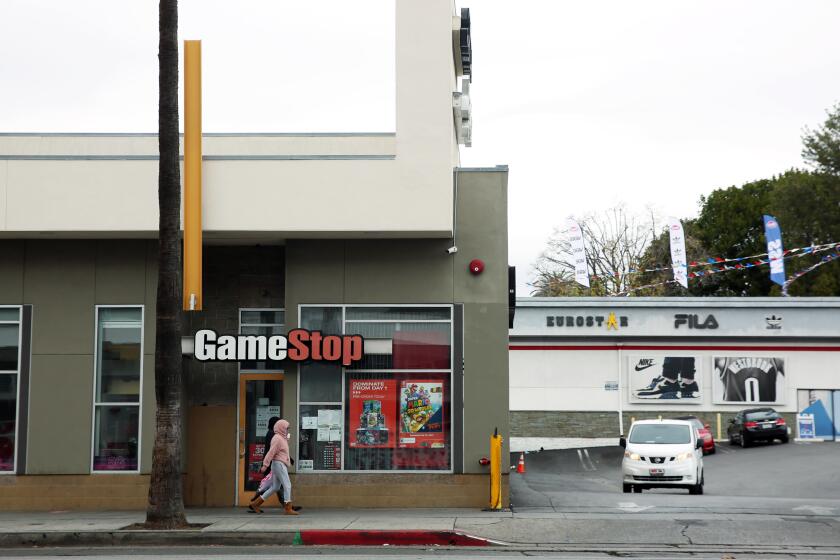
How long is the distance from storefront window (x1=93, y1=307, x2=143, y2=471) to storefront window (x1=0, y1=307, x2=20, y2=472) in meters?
1.45

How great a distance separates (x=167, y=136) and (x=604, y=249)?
2208 inches

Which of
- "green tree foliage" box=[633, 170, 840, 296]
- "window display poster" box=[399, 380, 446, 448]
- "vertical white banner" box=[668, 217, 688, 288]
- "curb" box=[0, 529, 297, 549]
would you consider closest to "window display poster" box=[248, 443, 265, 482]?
"window display poster" box=[399, 380, 446, 448]

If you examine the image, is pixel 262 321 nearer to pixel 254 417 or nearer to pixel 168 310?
pixel 254 417

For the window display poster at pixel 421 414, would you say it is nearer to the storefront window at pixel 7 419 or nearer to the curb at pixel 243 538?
the curb at pixel 243 538

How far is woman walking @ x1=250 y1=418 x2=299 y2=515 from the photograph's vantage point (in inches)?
679

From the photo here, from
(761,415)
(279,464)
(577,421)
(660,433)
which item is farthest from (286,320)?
(761,415)

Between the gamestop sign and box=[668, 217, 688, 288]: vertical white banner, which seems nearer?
the gamestop sign

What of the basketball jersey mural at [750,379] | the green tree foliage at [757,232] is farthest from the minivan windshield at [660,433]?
the green tree foliage at [757,232]

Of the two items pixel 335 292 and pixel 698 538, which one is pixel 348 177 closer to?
pixel 335 292

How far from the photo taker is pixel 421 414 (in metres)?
18.7

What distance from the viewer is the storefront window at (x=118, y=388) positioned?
18.8m

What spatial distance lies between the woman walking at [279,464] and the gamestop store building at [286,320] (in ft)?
3.53

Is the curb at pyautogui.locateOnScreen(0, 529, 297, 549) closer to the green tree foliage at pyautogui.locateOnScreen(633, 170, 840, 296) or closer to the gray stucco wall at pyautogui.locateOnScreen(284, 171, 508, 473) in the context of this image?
the gray stucco wall at pyautogui.locateOnScreen(284, 171, 508, 473)

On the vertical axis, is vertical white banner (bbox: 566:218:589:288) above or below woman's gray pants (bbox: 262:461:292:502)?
above
